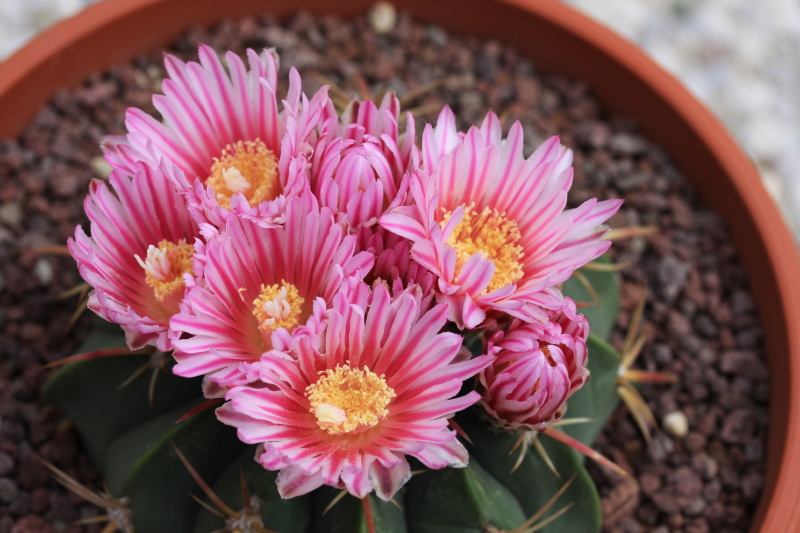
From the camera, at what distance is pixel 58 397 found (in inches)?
46.3

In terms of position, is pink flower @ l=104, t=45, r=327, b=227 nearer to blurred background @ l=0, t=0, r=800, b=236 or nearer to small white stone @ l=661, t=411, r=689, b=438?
small white stone @ l=661, t=411, r=689, b=438

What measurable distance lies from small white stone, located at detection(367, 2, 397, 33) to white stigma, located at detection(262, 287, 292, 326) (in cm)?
126

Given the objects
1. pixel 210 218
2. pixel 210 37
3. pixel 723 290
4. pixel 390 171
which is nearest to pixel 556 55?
pixel 723 290

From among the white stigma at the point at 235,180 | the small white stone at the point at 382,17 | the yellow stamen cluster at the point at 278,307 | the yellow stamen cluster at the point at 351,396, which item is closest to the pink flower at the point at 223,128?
the white stigma at the point at 235,180

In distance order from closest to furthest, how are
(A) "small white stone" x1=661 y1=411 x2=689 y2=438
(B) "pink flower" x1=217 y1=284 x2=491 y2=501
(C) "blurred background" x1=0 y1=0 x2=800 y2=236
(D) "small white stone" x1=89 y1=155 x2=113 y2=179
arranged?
(B) "pink flower" x1=217 y1=284 x2=491 y2=501 → (A) "small white stone" x1=661 y1=411 x2=689 y2=438 → (D) "small white stone" x1=89 y1=155 x2=113 y2=179 → (C) "blurred background" x1=0 y1=0 x2=800 y2=236

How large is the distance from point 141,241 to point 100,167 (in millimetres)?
798

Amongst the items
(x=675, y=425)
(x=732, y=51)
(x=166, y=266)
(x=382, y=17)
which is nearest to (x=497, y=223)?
(x=166, y=266)

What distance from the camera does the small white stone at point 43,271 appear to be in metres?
1.52

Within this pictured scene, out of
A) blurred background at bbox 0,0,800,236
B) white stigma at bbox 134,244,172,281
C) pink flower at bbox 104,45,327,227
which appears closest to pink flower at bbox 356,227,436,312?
pink flower at bbox 104,45,327,227

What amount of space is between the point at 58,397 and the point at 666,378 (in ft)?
3.35

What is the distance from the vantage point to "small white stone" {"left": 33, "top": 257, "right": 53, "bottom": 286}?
152 centimetres

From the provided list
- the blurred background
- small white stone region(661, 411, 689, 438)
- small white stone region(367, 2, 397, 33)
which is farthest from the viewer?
the blurred background

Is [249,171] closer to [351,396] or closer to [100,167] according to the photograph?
[351,396]

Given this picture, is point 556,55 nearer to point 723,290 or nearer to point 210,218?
point 723,290
